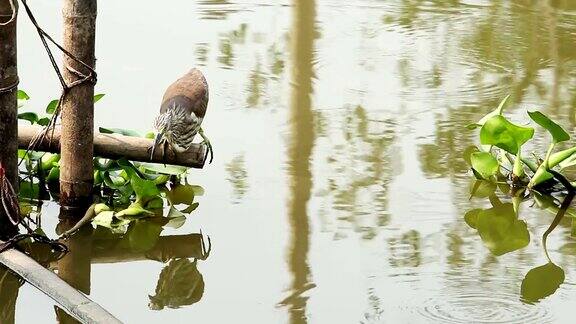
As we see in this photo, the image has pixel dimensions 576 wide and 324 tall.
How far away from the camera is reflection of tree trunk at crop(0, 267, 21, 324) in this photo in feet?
14.9

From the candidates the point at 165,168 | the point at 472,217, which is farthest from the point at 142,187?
the point at 472,217

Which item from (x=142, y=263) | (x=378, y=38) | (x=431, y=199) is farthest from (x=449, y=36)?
(x=142, y=263)

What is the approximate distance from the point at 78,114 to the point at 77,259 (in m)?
0.67

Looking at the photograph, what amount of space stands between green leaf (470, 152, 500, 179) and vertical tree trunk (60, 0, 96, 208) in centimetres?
195

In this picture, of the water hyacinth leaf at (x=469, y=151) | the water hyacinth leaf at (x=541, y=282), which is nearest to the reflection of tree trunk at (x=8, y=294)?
the water hyacinth leaf at (x=541, y=282)

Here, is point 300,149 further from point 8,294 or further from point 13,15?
point 8,294

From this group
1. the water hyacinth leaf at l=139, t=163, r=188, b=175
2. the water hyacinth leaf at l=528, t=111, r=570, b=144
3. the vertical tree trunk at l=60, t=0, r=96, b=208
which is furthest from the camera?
the water hyacinth leaf at l=139, t=163, r=188, b=175

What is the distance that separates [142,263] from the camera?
5152 millimetres

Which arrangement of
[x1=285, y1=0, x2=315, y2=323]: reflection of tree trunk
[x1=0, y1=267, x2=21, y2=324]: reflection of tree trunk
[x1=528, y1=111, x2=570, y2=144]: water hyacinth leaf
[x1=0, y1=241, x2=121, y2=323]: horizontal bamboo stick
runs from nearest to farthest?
1. [x1=0, y1=241, x2=121, y2=323]: horizontal bamboo stick
2. [x1=0, y1=267, x2=21, y2=324]: reflection of tree trunk
3. [x1=285, y1=0, x2=315, y2=323]: reflection of tree trunk
4. [x1=528, y1=111, x2=570, y2=144]: water hyacinth leaf

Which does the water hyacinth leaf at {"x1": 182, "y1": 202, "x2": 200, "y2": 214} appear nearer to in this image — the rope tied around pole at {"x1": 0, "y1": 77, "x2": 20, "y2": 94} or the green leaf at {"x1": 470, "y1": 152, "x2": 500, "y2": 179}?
the rope tied around pole at {"x1": 0, "y1": 77, "x2": 20, "y2": 94}

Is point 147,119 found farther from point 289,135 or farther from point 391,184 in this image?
point 391,184

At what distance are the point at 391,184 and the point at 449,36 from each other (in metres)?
3.14

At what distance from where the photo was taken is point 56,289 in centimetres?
454

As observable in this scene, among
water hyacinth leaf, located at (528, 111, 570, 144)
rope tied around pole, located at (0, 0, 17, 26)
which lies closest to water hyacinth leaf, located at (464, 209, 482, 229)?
water hyacinth leaf, located at (528, 111, 570, 144)
